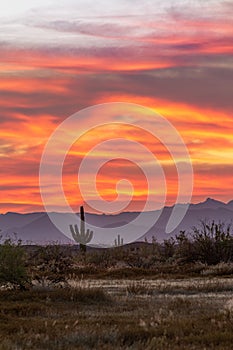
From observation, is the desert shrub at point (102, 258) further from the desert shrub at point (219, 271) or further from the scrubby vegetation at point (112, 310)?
the desert shrub at point (219, 271)

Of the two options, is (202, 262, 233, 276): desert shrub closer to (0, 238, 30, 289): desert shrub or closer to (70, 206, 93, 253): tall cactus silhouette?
(0, 238, 30, 289): desert shrub

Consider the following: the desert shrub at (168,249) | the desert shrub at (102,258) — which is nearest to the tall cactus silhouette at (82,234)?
the desert shrub at (102,258)

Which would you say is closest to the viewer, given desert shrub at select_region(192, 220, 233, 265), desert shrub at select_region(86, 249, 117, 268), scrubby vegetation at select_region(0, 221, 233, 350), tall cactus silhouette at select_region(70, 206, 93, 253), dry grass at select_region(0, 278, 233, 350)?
dry grass at select_region(0, 278, 233, 350)

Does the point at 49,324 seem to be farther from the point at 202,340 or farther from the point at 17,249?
the point at 17,249

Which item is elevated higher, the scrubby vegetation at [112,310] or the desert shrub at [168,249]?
the desert shrub at [168,249]

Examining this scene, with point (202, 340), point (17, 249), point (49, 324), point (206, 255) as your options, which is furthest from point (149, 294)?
point (206, 255)

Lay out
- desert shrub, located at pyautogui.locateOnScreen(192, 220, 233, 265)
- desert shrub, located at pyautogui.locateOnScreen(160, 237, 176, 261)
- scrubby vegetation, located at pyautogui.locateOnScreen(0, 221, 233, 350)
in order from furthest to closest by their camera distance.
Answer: desert shrub, located at pyautogui.locateOnScreen(160, 237, 176, 261)
desert shrub, located at pyautogui.locateOnScreen(192, 220, 233, 265)
scrubby vegetation, located at pyautogui.locateOnScreen(0, 221, 233, 350)

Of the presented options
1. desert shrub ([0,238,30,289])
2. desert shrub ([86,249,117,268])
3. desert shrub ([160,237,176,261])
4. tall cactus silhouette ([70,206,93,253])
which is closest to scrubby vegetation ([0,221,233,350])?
A: desert shrub ([0,238,30,289])

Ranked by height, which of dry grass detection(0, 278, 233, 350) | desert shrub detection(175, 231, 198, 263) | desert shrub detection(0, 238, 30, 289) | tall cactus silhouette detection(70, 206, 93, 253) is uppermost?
tall cactus silhouette detection(70, 206, 93, 253)

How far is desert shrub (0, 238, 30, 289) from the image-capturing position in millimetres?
21344

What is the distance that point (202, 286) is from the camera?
24797mm

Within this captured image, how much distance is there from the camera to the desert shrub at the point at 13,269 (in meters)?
21.3

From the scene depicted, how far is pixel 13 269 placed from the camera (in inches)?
839

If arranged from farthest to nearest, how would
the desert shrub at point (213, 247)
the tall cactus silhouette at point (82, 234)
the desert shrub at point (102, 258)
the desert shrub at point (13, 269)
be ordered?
the tall cactus silhouette at point (82, 234) < the desert shrub at point (102, 258) < the desert shrub at point (213, 247) < the desert shrub at point (13, 269)
